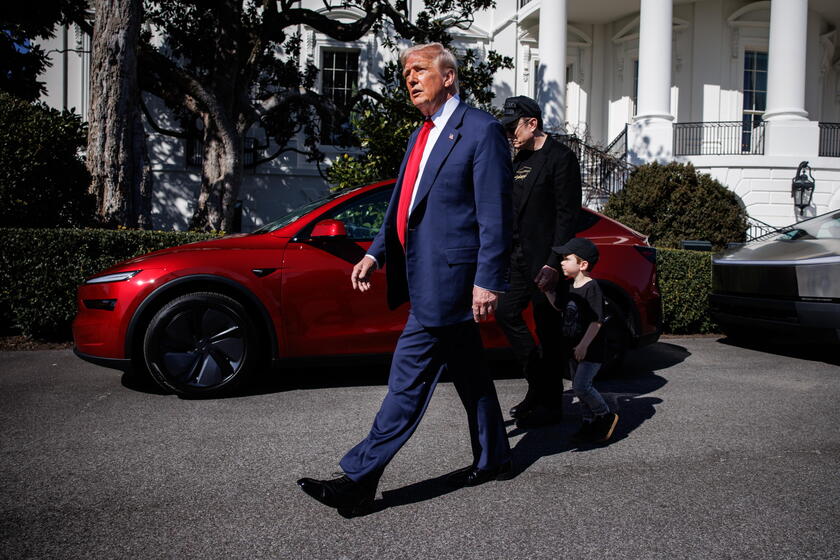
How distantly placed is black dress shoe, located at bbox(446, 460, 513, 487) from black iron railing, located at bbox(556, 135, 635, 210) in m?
11.8

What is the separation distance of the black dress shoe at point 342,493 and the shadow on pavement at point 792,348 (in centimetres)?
533

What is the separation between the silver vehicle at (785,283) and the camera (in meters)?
5.69

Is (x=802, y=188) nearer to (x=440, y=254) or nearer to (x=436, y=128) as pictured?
(x=436, y=128)

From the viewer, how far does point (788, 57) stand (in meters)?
15.3

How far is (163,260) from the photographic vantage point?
4.52 meters

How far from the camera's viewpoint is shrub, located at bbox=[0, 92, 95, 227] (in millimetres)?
6820

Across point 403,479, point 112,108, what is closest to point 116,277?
point 403,479

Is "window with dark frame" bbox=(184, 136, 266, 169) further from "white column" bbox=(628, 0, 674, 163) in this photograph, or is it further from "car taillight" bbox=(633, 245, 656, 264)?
→ "car taillight" bbox=(633, 245, 656, 264)

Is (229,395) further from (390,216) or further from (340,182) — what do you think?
(340,182)

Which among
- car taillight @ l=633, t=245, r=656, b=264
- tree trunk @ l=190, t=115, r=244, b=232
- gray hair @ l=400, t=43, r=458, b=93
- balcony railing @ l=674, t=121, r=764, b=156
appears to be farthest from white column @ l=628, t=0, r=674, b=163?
gray hair @ l=400, t=43, r=458, b=93

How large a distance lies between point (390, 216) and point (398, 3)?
11061mm

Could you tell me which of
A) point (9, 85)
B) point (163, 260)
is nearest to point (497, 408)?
point (163, 260)

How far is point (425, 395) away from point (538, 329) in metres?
1.33

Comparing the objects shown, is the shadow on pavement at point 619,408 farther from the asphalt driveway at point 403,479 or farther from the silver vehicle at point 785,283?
the silver vehicle at point 785,283
